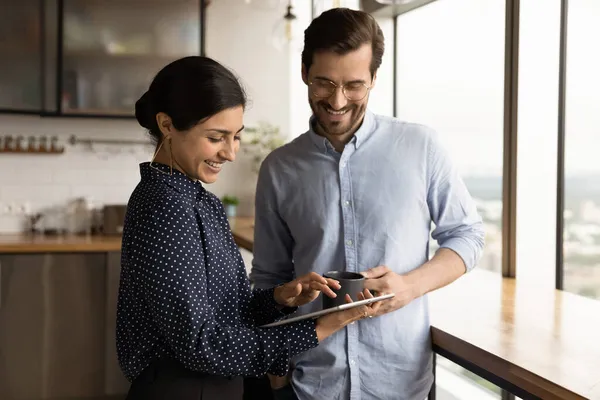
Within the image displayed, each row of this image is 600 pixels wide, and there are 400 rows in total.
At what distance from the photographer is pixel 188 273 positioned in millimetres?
1384

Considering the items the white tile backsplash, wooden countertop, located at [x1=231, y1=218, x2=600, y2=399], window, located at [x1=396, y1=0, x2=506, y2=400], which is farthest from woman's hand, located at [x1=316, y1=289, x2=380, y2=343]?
the white tile backsplash

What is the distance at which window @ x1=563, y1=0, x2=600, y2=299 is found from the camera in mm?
2479

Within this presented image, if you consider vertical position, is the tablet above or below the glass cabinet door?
below

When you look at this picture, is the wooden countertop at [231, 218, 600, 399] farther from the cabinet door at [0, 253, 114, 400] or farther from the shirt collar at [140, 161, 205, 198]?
the cabinet door at [0, 253, 114, 400]

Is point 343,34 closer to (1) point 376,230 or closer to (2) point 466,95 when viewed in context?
(1) point 376,230

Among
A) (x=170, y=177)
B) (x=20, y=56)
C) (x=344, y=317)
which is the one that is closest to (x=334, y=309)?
(x=344, y=317)

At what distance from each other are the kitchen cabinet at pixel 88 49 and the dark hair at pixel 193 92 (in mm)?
2684

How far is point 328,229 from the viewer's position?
5.61 ft

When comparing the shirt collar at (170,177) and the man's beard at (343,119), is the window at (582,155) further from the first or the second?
the shirt collar at (170,177)

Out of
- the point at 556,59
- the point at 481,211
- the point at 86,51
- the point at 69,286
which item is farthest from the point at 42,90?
A: the point at 556,59

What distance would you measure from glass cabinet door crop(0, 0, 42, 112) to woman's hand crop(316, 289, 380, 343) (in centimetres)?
296

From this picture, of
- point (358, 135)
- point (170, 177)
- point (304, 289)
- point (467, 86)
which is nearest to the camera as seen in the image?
point (170, 177)

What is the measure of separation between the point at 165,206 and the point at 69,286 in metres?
2.57

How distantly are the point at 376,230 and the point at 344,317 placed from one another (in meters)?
0.25
